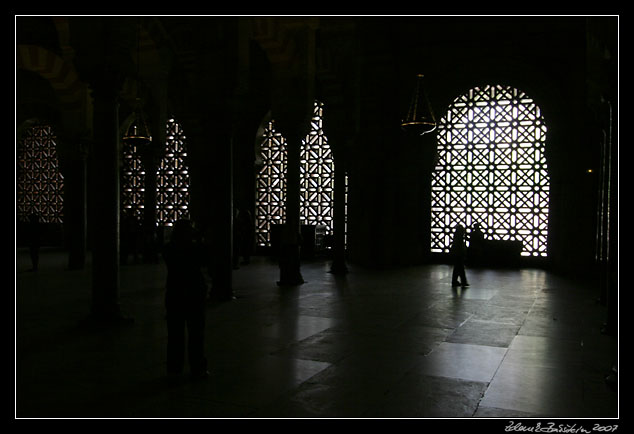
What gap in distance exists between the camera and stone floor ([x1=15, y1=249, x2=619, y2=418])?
3447 mm

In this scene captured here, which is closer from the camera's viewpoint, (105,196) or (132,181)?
(105,196)

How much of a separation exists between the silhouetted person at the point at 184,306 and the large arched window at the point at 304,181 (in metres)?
11.5

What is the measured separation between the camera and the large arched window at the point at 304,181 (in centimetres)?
1581

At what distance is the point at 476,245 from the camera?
1347cm

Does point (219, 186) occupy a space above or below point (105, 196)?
above

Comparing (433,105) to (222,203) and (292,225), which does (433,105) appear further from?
(222,203)

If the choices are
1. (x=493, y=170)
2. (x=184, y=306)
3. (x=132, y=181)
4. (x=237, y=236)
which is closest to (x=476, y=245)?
Answer: (x=493, y=170)

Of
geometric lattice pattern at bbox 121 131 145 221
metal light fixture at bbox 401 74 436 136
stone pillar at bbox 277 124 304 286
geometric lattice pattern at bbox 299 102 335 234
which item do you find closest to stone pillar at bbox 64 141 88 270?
stone pillar at bbox 277 124 304 286

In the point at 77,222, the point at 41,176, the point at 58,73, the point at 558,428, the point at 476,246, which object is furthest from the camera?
the point at 41,176

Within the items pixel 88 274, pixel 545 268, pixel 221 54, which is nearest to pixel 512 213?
pixel 545 268

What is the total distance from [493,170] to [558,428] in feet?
37.2

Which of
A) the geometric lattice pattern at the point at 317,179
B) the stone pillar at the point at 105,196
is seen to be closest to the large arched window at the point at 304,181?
the geometric lattice pattern at the point at 317,179

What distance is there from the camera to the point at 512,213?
535 inches

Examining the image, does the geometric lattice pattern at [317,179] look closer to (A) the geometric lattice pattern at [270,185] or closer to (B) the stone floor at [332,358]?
(A) the geometric lattice pattern at [270,185]
